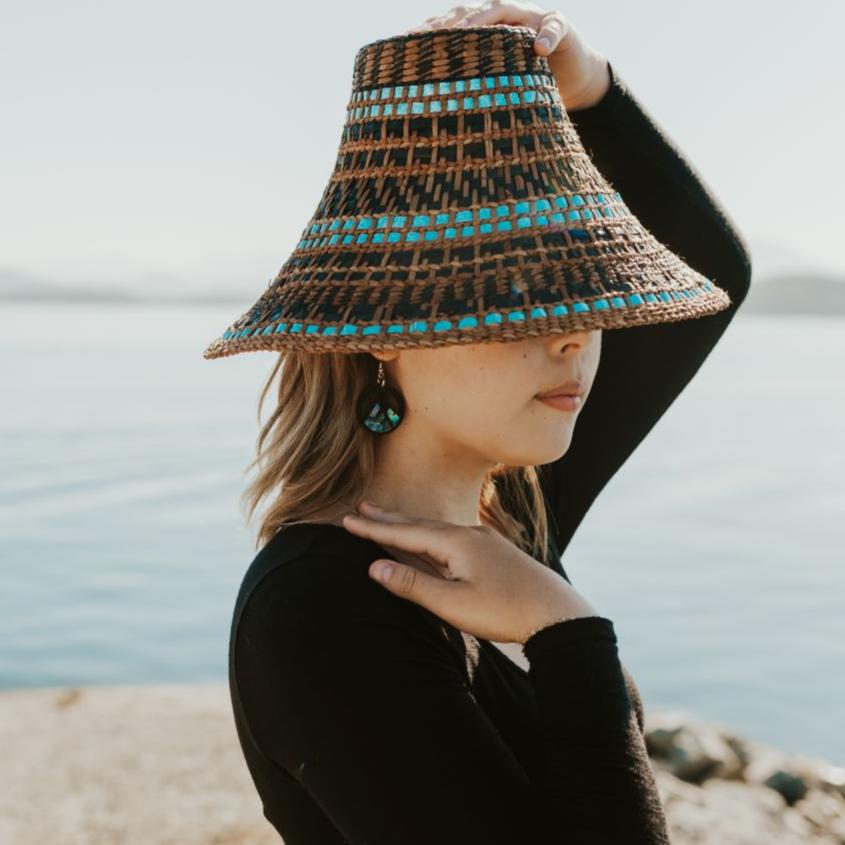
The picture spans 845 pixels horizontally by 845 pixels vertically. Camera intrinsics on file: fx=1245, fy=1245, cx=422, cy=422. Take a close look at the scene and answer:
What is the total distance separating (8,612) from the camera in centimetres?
870

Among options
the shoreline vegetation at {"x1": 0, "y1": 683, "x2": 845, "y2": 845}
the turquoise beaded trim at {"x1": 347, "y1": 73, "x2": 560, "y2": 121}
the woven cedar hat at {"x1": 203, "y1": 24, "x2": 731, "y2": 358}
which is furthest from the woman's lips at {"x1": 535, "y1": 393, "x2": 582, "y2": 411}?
the shoreline vegetation at {"x1": 0, "y1": 683, "x2": 845, "y2": 845}

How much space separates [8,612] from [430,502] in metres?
7.49

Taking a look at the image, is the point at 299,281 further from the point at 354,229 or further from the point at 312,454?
the point at 312,454

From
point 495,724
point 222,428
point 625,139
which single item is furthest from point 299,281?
point 222,428

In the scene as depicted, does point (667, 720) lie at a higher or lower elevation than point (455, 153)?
lower

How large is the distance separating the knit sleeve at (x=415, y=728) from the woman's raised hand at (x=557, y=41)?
808 mm

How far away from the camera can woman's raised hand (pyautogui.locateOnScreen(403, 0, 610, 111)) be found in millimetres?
1817

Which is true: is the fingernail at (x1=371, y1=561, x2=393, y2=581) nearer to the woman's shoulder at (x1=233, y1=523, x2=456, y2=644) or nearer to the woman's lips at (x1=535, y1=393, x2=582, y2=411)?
the woman's shoulder at (x1=233, y1=523, x2=456, y2=644)

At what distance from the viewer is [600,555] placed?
1026 cm

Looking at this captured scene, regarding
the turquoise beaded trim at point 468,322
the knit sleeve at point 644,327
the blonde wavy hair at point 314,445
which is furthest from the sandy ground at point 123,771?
the turquoise beaded trim at point 468,322

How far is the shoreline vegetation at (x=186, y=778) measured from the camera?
489 centimetres

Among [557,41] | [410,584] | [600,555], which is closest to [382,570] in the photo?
[410,584]

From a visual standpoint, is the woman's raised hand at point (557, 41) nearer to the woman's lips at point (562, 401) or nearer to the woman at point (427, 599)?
the woman at point (427, 599)

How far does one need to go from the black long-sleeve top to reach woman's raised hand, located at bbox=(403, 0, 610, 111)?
76 centimetres
